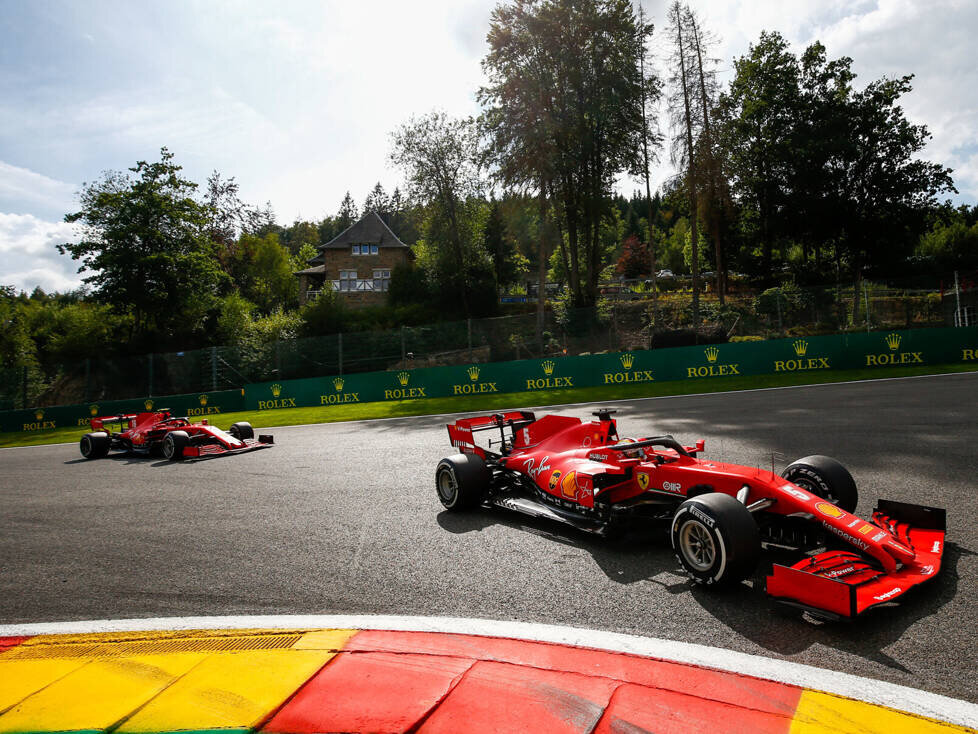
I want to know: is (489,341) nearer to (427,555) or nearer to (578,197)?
(578,197)

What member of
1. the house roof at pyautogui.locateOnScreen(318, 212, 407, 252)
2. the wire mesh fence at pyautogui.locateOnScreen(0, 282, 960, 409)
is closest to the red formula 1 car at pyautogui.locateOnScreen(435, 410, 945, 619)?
the wire mesh fence at pyautogui.locateOnScreen(0, 282, 960, 409)

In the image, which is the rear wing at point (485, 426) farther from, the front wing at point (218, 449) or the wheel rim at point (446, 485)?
the front wing at point (218, 449)

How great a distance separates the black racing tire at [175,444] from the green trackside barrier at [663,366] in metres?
11.6

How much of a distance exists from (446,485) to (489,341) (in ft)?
71.4

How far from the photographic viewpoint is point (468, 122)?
127 ft

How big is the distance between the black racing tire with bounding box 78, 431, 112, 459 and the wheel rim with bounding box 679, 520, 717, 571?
44.2ft

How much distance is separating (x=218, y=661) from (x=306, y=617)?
2.17 feet

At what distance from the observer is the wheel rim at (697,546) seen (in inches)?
153

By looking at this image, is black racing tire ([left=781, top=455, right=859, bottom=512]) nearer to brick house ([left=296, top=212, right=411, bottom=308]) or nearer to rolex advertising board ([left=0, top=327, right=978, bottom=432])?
rolex advertising board ([left=0, top=327, right=978, bottom=432])

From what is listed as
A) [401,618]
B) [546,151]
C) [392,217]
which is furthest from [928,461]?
[392,217]

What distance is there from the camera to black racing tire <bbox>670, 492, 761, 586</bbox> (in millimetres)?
3721

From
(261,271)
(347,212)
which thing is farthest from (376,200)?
(261,271)

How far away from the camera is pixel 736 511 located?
3797mm

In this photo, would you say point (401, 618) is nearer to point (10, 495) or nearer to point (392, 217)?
point (10, 495)
